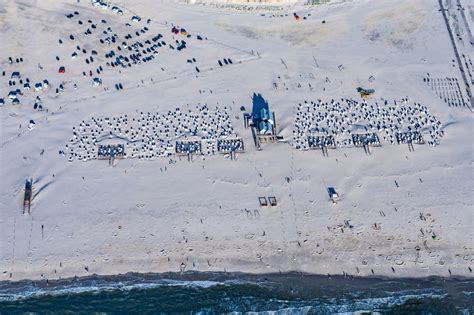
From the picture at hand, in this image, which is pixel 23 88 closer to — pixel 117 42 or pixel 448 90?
pixel 117 42

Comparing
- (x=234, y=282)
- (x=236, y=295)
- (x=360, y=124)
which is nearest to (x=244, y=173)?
(x=234, y=282)

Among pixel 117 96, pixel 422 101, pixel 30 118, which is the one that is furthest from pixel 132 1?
pixel 422 101

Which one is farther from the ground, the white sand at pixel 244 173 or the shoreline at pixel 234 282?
the white sand at pixel 244 173

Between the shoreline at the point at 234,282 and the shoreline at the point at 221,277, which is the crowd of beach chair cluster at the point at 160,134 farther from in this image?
the shoreline at the point at 234,282

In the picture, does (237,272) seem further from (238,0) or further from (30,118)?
(238,0)

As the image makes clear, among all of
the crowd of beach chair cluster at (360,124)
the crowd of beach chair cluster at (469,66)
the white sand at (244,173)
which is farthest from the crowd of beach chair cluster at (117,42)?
the crowd of beach chair cluster at (469,66)
